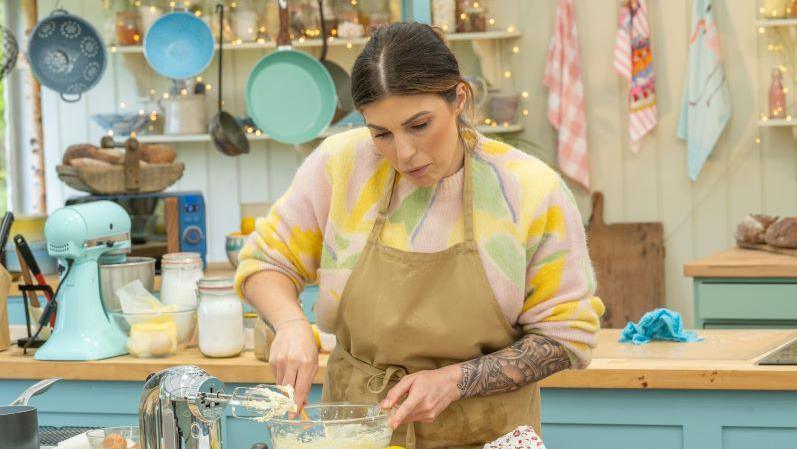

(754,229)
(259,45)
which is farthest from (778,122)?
(259,45)

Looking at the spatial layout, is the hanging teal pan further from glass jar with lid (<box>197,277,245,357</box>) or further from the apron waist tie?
the apron waist tie

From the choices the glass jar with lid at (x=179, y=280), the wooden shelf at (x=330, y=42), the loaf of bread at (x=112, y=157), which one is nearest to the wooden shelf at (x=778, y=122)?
the wooden shelf at (x=330, y=42)

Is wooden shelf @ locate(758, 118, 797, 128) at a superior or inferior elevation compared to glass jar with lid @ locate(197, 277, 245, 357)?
superior

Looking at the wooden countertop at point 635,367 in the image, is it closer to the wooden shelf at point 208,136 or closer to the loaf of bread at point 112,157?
the loaf of bread at point 112,157

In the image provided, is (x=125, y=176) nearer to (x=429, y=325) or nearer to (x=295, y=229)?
(x=295, y=229)

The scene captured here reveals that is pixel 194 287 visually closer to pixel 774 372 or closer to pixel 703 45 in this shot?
pixel 774 372

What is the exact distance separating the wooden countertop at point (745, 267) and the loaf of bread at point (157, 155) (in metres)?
2.20

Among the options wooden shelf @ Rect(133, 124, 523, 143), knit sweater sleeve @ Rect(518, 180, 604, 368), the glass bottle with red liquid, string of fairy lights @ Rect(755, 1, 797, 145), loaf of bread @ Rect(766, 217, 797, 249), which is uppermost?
string of fairy lights @ Rect(755, 1, 797, 145)

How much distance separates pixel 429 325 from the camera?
73.5 inches

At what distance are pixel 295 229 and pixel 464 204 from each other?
0.32m

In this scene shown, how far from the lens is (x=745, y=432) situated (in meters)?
2.40

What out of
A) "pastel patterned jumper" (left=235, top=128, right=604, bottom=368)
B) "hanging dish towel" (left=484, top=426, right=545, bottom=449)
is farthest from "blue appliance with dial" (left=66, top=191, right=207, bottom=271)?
"hanging dish towel" (left=484, top=426, right=545, bottom=449)

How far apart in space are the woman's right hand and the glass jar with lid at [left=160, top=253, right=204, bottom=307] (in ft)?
3.66

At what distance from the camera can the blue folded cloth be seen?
278 centimetres
